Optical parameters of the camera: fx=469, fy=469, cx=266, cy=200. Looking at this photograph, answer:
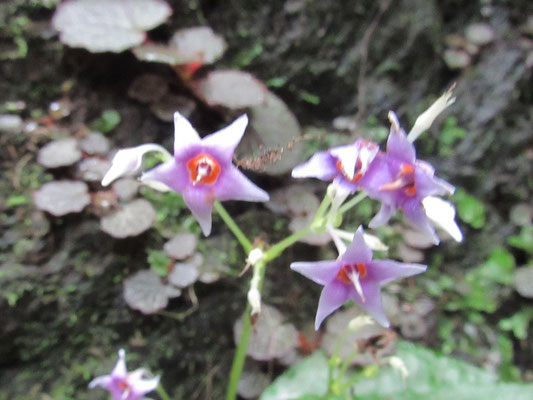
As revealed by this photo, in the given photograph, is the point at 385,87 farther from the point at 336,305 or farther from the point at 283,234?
the point at 336,305

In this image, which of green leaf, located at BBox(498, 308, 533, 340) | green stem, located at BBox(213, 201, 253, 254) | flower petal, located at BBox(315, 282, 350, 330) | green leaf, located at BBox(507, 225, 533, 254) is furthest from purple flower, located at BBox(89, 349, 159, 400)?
green leaf, located at BBox(507, 225, 533, 254)

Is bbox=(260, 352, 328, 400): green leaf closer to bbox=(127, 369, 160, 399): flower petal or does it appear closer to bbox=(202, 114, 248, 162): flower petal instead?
bbox=(127, 369, 160, 399): flower petal

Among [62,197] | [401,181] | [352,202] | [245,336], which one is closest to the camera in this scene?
[401,181]

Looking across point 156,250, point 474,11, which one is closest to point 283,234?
point 156,250

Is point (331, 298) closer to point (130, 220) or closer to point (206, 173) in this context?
point (206, 173)

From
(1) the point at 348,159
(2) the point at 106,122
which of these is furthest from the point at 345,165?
(2) the point at 106,122
